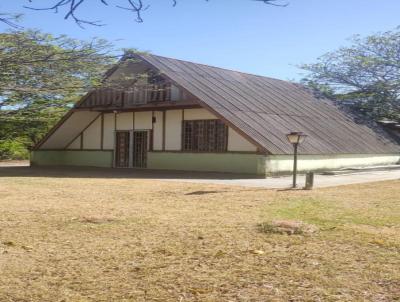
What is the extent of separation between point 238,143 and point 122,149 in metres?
7.36

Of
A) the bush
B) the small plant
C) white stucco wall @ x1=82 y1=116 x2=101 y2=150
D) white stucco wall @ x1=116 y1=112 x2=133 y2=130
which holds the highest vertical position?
white stucco wall @ x1=116 y1=112 x2=133 y2=130

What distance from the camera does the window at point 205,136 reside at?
21.2 m

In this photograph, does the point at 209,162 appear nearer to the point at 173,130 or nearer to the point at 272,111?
the point at 173,130

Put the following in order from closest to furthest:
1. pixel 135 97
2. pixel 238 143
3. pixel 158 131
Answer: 1. pixel 238 143
2. pixel 135 97
3. pixel 158 131

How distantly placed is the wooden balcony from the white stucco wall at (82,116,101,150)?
2.19 metres

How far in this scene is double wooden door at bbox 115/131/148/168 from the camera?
24.6 m

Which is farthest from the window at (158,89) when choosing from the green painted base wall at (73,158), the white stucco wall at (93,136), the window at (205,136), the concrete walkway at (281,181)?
the concrete walkway at (281,181)

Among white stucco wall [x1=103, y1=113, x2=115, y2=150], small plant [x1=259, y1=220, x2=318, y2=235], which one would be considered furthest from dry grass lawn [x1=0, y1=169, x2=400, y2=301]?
white stucco wall [x1=103, y1=113, x2=115, y2=150]

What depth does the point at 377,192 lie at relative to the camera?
511 inches

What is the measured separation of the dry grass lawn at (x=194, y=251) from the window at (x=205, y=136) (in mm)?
10413

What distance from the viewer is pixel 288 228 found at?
718 centimetres

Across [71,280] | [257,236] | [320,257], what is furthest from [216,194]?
[71,280]

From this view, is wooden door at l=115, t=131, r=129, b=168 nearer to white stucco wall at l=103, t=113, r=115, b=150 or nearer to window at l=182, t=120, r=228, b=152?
white stucco wall at l=103, t=113, r=115, b=150

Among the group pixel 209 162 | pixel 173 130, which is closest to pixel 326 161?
pixel 209 162
